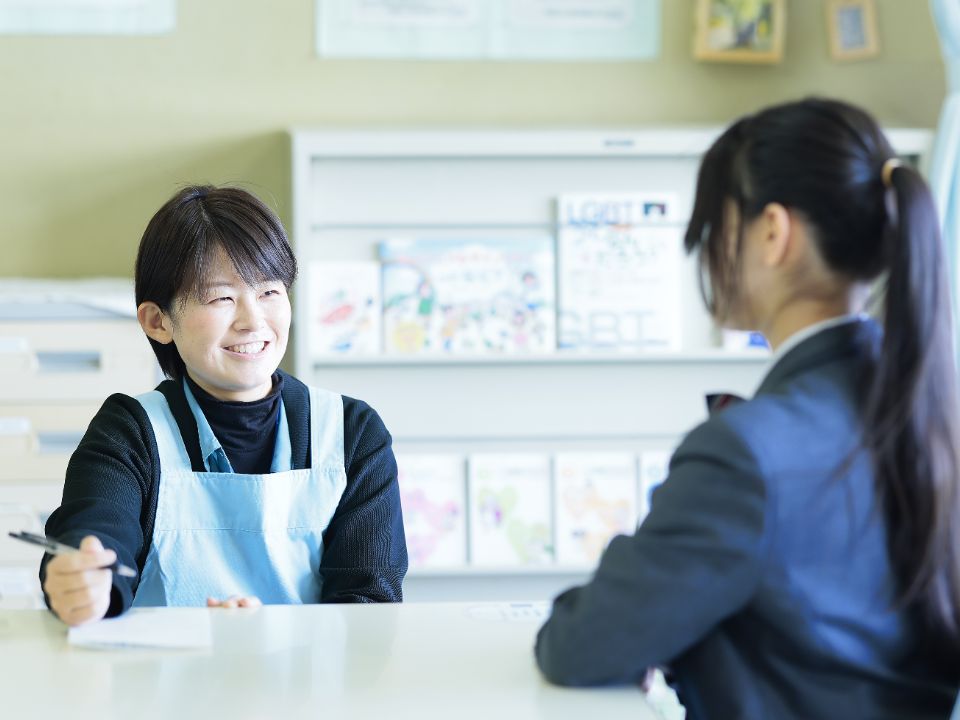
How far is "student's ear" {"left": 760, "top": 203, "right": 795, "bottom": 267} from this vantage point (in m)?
0.89

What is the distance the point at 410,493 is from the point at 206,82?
1.15 metres

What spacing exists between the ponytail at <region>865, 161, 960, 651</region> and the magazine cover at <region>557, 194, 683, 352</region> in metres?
1.92

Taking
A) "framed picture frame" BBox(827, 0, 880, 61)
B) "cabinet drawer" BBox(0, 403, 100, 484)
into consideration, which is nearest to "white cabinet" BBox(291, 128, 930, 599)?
"framed picture frame" BBox(827, 0, 880, 61)

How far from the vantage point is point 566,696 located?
877mm

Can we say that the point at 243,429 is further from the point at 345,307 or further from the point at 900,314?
the point at 345,307

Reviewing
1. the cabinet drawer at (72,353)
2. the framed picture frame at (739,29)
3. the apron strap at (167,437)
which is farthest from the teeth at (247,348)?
the framed picture frame at (739,29)

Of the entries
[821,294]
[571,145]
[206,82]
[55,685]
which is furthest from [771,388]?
[206,82]

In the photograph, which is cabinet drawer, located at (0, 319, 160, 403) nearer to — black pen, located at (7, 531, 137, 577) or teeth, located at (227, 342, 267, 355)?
teeth, located at (227, 342, 267, 355)

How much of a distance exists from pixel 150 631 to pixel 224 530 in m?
0.31

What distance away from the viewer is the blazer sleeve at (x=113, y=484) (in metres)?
Result: 1.20

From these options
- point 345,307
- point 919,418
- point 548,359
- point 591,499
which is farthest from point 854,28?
point 919,418

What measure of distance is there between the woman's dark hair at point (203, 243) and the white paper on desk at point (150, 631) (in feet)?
1.40

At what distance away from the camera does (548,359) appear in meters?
2.71

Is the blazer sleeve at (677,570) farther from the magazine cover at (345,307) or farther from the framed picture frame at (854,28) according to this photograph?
the framed picture frame at (854,28)
